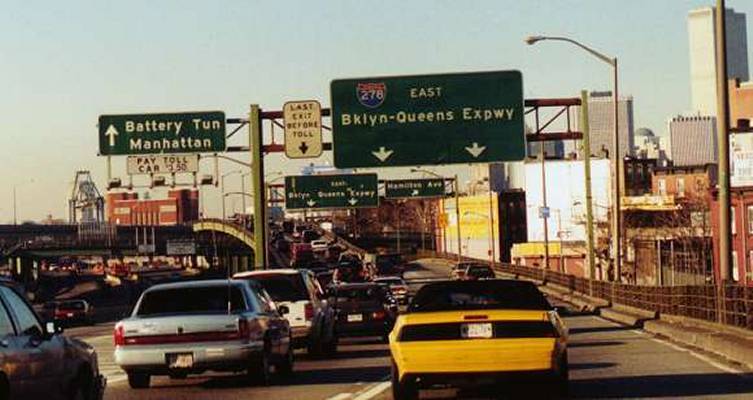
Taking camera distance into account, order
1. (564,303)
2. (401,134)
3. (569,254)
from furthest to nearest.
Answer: (569,254), (564,303), (401,134)

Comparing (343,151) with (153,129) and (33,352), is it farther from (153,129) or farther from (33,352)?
(33,352)

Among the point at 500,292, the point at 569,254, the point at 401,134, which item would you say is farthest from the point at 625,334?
the point at 569,254

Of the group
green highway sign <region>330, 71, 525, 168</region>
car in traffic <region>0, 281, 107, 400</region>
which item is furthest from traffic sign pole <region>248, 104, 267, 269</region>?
car in traffic <region>0, 281, 107, 400</region>

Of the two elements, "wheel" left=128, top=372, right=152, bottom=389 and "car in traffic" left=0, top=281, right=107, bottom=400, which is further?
"wheel" left=128, top=372, right=152, bottom=389

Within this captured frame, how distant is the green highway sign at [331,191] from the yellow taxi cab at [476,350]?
6067 centimetres

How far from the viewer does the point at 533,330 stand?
15.3 meters

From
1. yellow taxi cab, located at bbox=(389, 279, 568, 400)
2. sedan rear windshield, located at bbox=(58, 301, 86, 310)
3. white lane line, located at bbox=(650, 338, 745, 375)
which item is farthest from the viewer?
sedan rear windshield, located at bbox=(58, 301, 86, 310)

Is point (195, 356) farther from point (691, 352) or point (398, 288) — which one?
point (398, 288)

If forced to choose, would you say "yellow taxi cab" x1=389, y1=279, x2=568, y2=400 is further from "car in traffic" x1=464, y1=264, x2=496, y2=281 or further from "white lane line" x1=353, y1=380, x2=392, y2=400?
"car in traffic" x1=464, y1=264, x2=496, y2=281

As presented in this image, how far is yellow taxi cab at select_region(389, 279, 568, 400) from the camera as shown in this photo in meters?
15.1

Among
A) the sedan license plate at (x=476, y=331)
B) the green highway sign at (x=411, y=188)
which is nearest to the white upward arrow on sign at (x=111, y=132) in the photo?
the sedan license plate at (x=476, y=331)

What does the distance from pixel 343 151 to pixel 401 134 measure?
6.27 ft

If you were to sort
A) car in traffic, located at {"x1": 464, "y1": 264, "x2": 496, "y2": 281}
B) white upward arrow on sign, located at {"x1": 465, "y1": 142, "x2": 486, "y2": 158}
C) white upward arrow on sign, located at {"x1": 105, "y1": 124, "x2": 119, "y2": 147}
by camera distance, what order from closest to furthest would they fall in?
1. white upward arrow on sign, located at {"x1": 465, "y1": 142, "x2": 486, "y2": 158}
2. white upward arrow on sign, located at {"x1": 105, "y1": 124, "x2": 119, "y2": 147}
3. car in traffic, located at {"x1": 464, "y1": 264, "x2": 496, "y2": 281}

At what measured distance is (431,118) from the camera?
42.3 m
